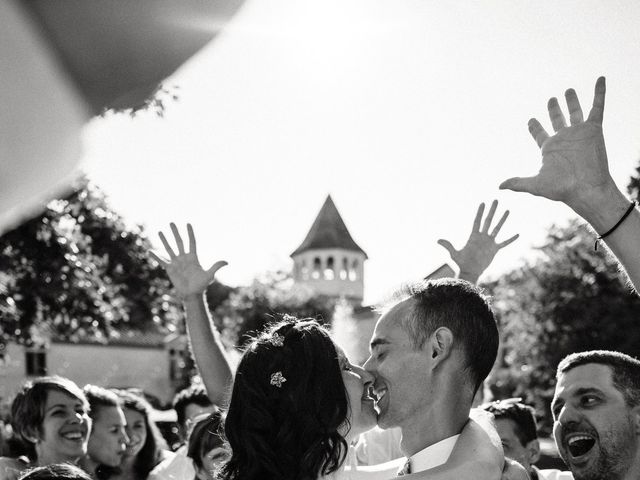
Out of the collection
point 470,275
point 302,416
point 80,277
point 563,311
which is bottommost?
point 302,416

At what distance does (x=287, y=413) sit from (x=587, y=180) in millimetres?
1170

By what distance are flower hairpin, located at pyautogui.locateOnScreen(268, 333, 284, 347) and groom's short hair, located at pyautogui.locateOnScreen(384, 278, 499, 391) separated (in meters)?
0.48

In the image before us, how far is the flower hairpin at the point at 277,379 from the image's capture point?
250cm

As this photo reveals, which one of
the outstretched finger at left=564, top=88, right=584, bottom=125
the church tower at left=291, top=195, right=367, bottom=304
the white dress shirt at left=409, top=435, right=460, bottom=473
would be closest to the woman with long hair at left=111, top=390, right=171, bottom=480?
the white dress shirt at left=409, top=435, right=460, bottom=473

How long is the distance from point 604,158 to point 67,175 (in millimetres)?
2093

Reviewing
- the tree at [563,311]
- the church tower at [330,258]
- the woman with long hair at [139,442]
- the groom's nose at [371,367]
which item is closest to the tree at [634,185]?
the tree at [563,311]

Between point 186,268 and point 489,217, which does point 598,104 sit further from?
point 186,268

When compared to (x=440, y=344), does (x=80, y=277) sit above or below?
above

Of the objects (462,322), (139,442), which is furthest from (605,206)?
(139,442)

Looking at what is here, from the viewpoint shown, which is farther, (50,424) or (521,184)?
(50,424)

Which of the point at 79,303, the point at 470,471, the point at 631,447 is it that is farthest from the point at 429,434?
the point at 79,303

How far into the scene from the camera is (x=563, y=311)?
97.1 ft

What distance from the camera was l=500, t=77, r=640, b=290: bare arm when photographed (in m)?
2.25

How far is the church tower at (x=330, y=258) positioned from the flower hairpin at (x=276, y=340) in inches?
3205
